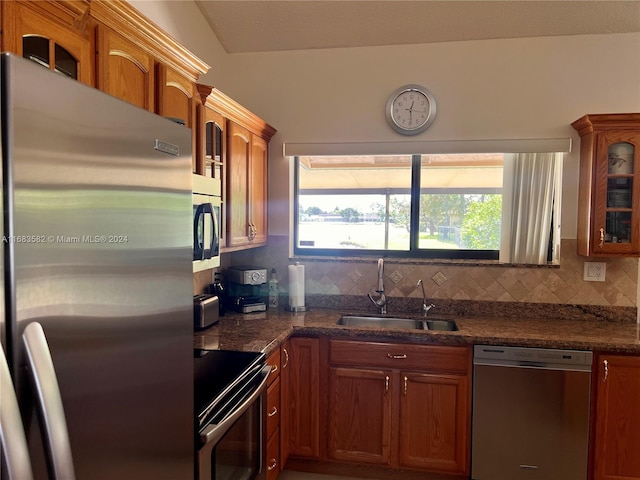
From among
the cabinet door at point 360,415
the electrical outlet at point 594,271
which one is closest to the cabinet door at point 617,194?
the electrical outlet at point 594,271

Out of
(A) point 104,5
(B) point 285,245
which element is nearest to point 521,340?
(B) point 285,245

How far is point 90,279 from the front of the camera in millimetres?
807

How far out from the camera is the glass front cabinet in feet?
8.58

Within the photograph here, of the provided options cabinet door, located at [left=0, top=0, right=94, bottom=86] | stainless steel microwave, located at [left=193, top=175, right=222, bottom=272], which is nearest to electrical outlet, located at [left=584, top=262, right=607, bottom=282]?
stainless steel microwave, located at [left=193, top=175, right=222, bottom=272]

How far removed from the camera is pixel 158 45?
1.72 m

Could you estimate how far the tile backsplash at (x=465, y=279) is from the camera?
2.86m

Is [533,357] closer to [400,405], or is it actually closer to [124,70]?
[400,405]

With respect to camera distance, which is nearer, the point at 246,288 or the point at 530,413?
the point at 530,413

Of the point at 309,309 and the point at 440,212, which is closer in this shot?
the point at 309,309

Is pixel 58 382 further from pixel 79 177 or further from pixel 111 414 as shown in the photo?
pixel 79 177

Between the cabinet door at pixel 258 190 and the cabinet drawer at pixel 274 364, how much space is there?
0.83 m

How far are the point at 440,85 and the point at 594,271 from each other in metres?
1.59

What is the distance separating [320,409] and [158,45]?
209 centimetres

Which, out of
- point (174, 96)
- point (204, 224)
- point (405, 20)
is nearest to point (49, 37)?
point (174, 96)
